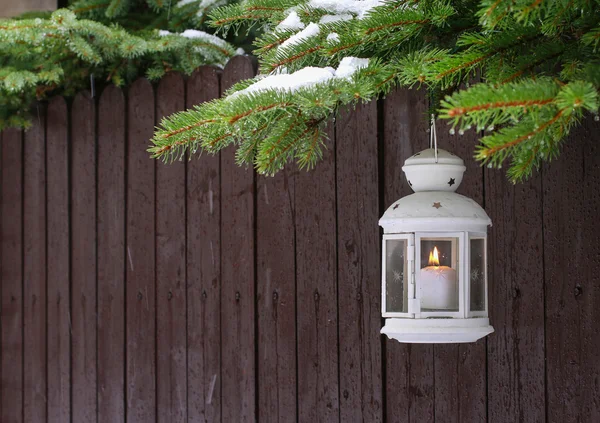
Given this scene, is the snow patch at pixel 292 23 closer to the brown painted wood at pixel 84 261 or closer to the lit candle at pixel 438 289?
the lit candle at pixel 438 289

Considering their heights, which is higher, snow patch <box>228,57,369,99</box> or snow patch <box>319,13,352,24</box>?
snow patch <box>319,13,352,24</box>

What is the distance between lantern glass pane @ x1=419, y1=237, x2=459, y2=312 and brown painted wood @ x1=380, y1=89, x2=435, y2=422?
779 millimetres

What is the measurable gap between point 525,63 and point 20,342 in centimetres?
387

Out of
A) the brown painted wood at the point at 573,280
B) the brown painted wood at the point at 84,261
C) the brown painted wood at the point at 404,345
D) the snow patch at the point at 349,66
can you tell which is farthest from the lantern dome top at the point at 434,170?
the brown painted wood at the point at 84,261

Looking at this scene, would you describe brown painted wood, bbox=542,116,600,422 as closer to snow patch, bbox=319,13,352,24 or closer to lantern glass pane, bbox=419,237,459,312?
lantern glass pane, bbox=419,237,459,312

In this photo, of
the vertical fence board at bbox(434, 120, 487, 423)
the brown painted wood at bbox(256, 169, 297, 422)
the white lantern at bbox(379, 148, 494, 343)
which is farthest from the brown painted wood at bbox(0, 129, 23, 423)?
the white lantern at bbox(379, 148, 494, 343)

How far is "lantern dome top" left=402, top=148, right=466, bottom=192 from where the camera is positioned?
2822 mm

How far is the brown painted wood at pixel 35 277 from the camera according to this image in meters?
5.17

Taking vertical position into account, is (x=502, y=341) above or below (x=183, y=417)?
above

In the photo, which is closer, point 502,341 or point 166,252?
point 502,341

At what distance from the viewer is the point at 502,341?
340cm

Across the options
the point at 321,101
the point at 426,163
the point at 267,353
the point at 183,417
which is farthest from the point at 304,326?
the point at 321,101

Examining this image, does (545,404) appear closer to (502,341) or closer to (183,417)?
(502,341)

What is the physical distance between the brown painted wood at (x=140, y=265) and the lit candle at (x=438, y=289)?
2.11 m
